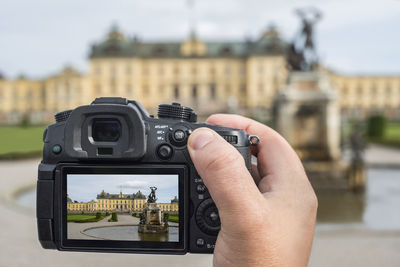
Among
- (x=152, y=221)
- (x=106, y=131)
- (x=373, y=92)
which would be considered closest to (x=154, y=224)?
(x=152, y=221)

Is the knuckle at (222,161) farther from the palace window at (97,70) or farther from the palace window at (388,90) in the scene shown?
the palace window at (388,90)

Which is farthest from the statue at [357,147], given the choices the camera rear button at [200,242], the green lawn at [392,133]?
the green lawn at [392,133]

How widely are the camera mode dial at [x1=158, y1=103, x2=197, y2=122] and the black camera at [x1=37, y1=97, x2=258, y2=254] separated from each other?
0.09 ft

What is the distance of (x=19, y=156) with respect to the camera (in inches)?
453

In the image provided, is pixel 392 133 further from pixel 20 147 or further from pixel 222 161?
pixel 222 161

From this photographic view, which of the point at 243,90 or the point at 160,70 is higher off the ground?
the point at 160,70

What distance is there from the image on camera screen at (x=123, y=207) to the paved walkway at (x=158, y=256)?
29 cm

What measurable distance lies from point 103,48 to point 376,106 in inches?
1105

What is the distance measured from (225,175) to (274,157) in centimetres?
25

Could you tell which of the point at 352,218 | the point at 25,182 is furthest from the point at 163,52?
the point at 352,218

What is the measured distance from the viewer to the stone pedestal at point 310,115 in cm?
697

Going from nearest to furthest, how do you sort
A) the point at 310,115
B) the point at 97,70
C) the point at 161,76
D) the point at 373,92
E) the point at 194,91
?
the point at 310,115
the point at 97,70
the point at 161,76
the point at 194,91
the point at 373,92

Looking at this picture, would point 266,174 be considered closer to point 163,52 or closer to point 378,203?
point 378,203

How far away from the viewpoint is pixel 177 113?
116cm
